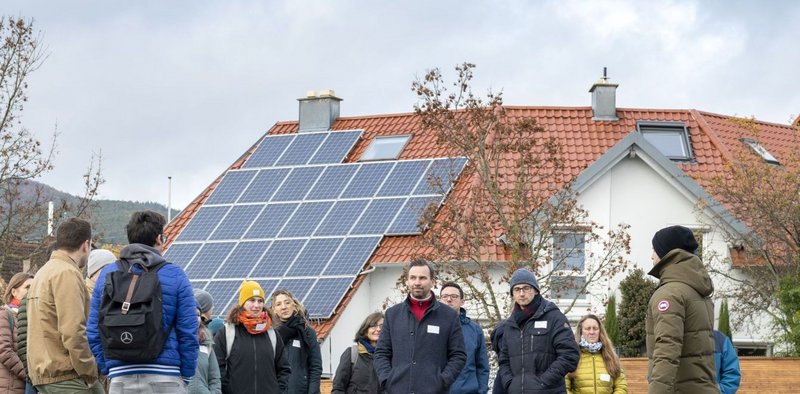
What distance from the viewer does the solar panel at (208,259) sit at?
36.5m

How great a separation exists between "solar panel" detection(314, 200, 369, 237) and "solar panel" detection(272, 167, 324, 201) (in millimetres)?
1580

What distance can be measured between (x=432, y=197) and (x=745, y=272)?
7462mm

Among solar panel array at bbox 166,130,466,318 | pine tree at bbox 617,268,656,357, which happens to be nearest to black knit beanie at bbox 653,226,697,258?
solar panel array at bbox 166,130,466,318

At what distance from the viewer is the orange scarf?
15148 mm

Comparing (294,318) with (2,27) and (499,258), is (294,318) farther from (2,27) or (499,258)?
(499,258)

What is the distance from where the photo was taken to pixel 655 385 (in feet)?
37.7

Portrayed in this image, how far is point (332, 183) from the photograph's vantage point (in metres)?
38.2

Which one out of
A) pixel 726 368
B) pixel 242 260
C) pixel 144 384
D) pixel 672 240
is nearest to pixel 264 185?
pixel 242 260

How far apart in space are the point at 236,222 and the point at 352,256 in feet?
14.3

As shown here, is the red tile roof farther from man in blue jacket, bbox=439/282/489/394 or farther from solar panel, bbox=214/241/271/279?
man in blue jacket, bbox=439/282/489/394

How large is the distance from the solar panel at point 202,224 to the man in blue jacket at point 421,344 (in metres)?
25.4

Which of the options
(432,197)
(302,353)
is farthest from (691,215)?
(302,353)

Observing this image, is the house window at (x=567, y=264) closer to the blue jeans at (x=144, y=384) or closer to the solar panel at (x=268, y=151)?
the solar panel at (x=268, y=151)

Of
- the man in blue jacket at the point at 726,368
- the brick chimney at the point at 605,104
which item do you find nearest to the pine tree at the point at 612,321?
the brick chimney at the point at 605,104
